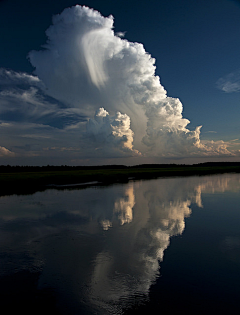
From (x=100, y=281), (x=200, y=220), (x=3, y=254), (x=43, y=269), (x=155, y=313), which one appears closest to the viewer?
(x=155, y=313)

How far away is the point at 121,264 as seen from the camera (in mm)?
11219

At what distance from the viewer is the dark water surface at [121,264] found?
→ 827cm

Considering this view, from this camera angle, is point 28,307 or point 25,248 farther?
A: point 25,248

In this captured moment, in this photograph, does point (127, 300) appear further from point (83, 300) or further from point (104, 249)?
point (104, 249)

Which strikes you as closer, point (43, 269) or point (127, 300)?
point (127, 300)

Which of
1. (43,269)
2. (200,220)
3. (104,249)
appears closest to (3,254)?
(43,269)

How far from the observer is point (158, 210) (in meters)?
23.9

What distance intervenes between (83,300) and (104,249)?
478 centimetres

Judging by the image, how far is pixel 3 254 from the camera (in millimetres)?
12680

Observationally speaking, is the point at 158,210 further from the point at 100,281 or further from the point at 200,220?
the point at 100,281

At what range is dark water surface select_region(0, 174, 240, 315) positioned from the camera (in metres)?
8.27

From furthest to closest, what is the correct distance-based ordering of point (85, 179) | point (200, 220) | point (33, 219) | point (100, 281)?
1. point (85, 179)
2. point (33, 219)
3. point (200, 220)
4. point (100, 281)

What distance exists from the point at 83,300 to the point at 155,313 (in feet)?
8.68

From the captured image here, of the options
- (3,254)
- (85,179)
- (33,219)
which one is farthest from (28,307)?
(85,179)
